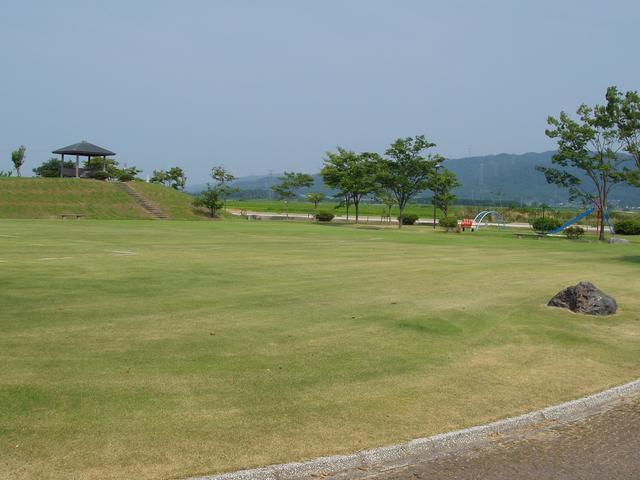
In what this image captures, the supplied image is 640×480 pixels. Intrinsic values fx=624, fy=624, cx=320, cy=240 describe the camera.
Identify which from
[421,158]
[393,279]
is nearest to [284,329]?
[393,279]

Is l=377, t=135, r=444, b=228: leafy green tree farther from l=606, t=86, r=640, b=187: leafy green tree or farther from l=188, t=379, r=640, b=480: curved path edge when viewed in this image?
l=188, t=379, r=640, b=480: curved path edge

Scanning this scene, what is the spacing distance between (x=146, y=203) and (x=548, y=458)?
6214 cm

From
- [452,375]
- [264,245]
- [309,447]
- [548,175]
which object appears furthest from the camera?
[548,175]

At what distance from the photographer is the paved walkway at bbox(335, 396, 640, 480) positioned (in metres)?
4.98

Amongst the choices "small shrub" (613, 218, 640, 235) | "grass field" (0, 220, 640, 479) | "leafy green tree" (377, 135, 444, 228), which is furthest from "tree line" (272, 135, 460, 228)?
"grass field" (0, 220, 640, 479)

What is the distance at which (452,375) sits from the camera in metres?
7.40

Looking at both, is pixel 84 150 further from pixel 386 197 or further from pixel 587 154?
pixel 587 154

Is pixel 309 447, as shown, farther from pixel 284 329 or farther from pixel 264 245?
pixel 264 245

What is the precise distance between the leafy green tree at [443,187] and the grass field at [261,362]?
41.6 metres

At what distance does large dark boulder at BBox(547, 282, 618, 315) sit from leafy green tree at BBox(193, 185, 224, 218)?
183 feet

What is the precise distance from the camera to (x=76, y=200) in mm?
60562

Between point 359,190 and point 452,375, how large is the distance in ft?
176

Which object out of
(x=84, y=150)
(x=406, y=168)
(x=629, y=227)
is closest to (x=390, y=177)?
(x=406, y=168)

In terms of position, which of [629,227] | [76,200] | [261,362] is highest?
[76,200]
